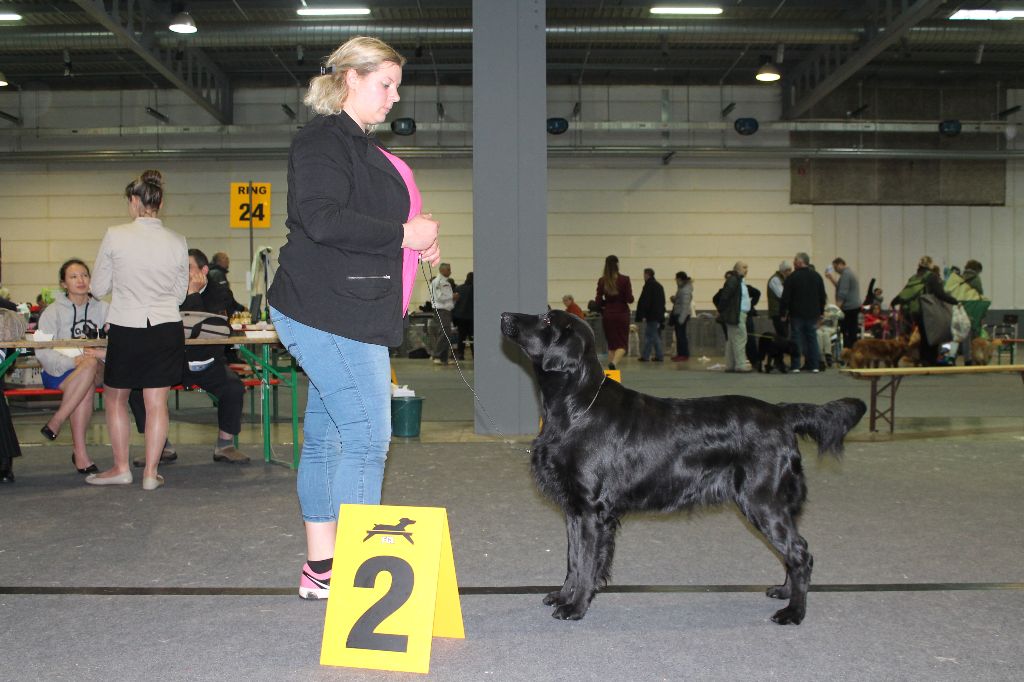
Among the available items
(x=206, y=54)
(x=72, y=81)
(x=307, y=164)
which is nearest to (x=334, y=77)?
(x=307, y=164)

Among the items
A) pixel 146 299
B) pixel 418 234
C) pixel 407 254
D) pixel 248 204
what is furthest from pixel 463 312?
pixel 418 234

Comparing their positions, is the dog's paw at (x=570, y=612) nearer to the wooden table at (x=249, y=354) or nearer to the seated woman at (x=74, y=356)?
the wooden table at (x=249, y=354)

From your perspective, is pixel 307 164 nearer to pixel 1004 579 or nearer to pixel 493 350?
pixel 1004 579

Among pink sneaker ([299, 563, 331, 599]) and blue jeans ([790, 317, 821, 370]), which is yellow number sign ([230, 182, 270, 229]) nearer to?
blue jeans ([790, 317, 821, 370])

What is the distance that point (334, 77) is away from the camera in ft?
8.18

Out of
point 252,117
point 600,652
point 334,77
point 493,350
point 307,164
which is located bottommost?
point 600,652

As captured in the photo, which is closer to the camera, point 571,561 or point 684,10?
point 571,561

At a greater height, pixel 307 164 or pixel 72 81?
pixel 72 81

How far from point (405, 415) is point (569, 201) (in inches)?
495

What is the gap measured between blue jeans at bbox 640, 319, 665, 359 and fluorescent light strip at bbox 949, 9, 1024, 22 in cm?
623

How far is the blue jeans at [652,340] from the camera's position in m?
14.3

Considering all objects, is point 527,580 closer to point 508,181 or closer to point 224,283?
point 508,181

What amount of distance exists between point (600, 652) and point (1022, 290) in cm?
1978

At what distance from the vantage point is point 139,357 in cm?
440
